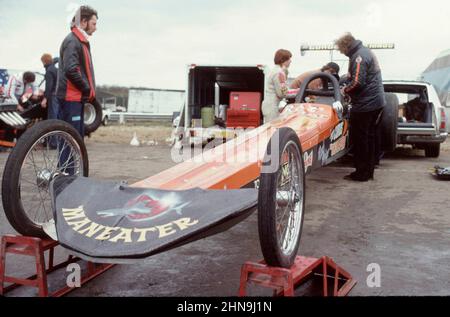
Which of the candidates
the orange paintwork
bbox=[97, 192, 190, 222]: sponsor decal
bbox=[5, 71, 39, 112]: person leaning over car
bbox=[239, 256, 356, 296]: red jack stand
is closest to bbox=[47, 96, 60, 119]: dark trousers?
bbox=[5, 71, 39, 112]: person leaning over car

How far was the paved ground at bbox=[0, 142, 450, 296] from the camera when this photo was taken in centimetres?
313

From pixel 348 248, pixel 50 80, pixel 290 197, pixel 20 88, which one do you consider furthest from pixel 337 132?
pixel 20 88

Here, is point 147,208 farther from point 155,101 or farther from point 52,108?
point 155,101

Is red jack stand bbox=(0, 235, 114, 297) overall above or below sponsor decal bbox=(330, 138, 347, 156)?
below

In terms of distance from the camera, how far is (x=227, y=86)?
40.5ft

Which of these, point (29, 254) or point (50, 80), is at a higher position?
point (50, 80)

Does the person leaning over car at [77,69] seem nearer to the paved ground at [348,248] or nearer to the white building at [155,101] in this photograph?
the paved ground at [348,248]

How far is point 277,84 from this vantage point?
7160 millimetres

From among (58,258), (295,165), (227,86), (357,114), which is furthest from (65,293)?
(227,86)

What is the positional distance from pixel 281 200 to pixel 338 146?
11.5 ft

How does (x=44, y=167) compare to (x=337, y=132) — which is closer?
(x=44, y=167)

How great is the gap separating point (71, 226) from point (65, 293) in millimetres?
562

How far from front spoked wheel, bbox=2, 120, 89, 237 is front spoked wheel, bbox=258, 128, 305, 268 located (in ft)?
4.69

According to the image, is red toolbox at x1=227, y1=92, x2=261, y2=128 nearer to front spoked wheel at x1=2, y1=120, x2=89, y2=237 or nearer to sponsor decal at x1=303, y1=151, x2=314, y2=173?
sponsor decal at x1=303, y1=151, x2=314, y2=173
